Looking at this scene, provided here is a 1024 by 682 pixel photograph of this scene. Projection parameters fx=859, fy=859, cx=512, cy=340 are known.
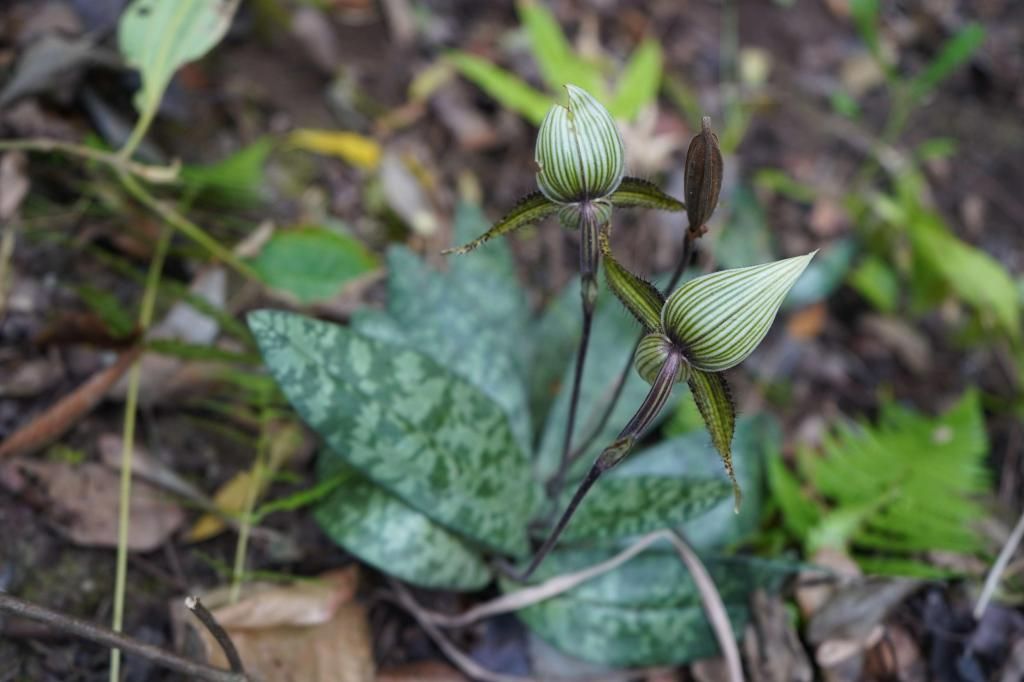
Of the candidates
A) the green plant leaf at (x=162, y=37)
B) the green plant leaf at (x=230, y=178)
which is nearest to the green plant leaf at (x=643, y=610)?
the green plant leaf at (x=230, y=178)

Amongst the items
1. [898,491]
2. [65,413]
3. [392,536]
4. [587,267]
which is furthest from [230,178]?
[898,491]

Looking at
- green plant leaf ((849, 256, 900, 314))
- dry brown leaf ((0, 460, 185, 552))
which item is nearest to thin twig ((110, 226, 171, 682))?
dry brown leaf ((0, 460, 185, 552))

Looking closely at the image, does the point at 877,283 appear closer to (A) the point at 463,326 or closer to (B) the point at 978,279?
(B) the point at 978,279

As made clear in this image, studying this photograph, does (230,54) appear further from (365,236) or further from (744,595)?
(744,595)

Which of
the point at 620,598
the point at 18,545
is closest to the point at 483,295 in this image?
the point at 620,598

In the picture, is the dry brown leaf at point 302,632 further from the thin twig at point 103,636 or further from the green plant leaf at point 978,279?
the green plant leaf at point 978,279

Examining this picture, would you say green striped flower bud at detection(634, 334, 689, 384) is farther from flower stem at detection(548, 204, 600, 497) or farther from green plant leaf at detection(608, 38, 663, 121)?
green plant leaf at detection(608, 38, 663, 121)
